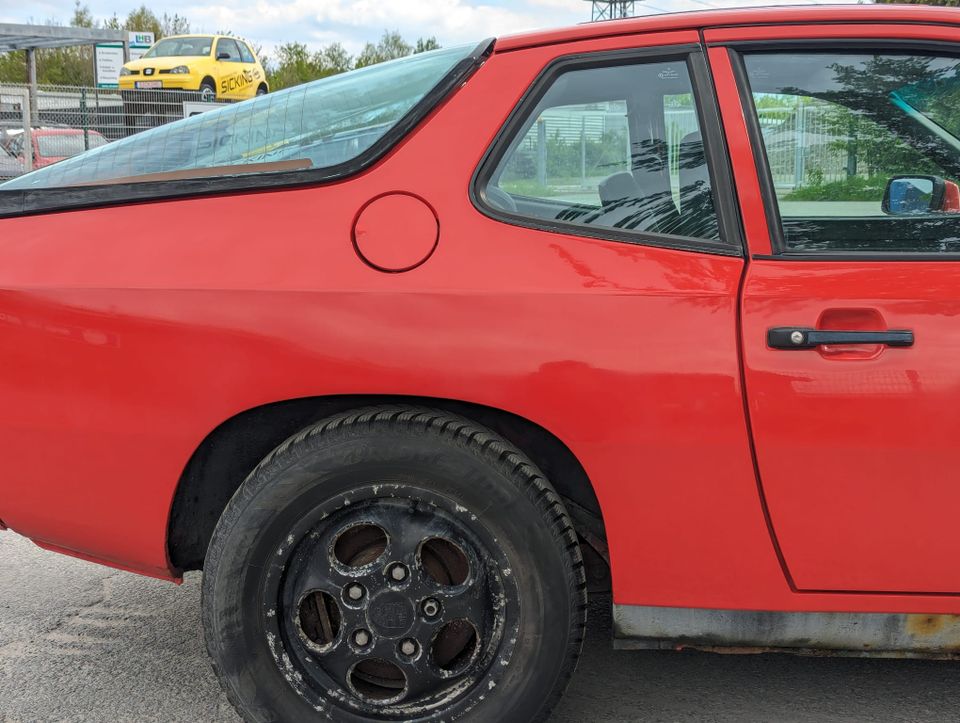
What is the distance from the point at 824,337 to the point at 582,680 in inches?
46.6

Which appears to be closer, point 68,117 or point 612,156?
point 612,156

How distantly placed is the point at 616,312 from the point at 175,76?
71.8 feet

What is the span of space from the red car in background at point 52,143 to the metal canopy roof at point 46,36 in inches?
273

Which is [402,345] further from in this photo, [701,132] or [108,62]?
[108,62]

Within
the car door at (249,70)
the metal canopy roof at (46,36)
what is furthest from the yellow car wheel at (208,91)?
the metal canopy roof at (46,36)

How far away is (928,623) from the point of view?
2.17 metres

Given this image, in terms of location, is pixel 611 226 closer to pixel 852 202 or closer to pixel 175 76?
pixel 852 202

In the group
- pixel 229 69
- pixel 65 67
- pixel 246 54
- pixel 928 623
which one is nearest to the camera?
pixel 928 623

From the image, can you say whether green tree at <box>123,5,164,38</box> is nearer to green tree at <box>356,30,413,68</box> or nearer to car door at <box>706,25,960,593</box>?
green tree at <box>356,30,413,68</box>

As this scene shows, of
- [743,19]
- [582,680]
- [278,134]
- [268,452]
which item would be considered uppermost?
[743,19]

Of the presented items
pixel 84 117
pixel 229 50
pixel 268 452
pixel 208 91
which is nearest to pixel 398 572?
pixel 268 452

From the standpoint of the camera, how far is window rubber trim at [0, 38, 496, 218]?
2.27m

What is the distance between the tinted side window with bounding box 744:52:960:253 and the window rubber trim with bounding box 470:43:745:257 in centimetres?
11

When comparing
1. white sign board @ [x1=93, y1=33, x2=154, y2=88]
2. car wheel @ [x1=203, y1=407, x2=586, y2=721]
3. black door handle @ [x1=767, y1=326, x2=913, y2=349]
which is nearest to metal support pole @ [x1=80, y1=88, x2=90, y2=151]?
white sign board @ [x1=93, y1=33, x2=154, y2=88]
